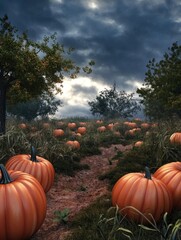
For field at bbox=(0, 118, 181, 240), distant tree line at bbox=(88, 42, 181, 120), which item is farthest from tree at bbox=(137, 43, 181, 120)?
field at bbox=(0, 118, 181, 240)

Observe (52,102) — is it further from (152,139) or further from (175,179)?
(175,179)

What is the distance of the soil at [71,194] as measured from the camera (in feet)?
15.9

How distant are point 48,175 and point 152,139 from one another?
3.84 m

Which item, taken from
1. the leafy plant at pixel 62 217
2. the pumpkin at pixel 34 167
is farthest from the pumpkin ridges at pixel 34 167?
the leafy plant at pixel 62 217

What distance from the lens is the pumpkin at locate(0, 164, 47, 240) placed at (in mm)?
4070

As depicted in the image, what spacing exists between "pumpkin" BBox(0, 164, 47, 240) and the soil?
1.65 ft

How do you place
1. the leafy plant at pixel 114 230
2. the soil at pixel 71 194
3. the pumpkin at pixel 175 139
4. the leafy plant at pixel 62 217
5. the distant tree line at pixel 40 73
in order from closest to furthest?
the leafy plant at pixel 114 230
the soil at pixel 71 194
the leafy plant at pixel 62 217
the pumpkin at pixel 175 139
the distant tree line at pixel 40 73

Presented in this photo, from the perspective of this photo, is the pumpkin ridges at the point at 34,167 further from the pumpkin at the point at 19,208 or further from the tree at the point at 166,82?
the tree at the point at 166,82

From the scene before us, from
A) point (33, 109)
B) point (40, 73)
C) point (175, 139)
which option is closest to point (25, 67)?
point (40, 73)

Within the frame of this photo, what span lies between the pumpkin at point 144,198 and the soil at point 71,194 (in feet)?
3.18

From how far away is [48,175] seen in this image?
6.38 m

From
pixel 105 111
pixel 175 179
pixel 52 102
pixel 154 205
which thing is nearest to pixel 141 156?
pixel 175 179

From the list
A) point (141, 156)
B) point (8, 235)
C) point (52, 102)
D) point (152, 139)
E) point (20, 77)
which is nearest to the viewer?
point (8, 235)

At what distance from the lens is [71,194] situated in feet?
23.6
